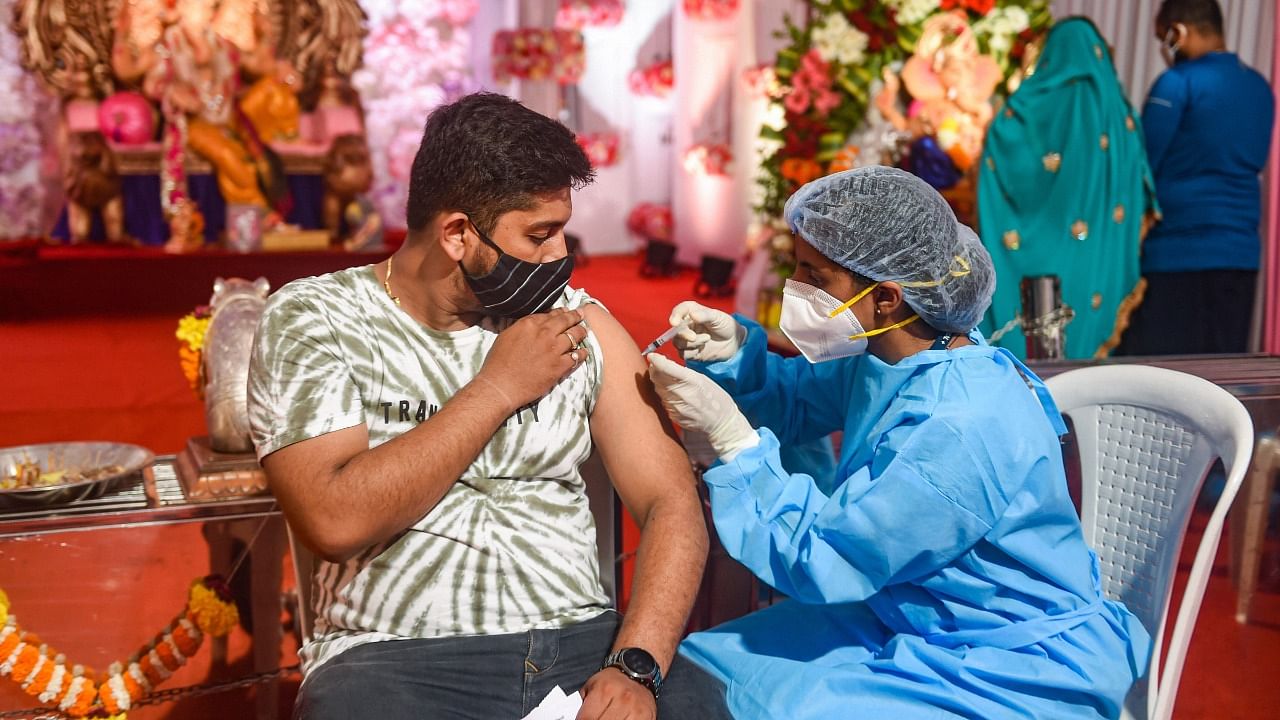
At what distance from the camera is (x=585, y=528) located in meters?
1.93

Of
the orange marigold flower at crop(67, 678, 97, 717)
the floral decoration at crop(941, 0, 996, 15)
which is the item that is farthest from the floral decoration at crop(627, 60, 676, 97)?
the orange marigold flower at crop(67, 678, 97, 717)

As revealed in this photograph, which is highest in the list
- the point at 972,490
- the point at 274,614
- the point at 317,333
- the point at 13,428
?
the point at 317,333

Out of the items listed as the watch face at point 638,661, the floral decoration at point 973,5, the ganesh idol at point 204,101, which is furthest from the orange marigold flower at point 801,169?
the ganesh idol at point 204,101

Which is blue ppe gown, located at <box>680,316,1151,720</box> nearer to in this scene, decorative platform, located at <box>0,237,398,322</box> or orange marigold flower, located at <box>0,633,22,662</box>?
orange marigold flower, located at <box>0,633,22,662</box>

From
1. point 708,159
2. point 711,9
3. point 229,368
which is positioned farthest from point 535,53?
point 229,368

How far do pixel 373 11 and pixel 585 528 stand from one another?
34.2 ft

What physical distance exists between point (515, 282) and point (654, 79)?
10574mm

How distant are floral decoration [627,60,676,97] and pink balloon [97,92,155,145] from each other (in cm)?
521

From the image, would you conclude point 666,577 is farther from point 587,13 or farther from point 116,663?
point 587,13

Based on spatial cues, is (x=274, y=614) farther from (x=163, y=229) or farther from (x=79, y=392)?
(x=163, y=229)

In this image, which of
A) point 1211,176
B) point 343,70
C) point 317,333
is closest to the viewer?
point 317,333

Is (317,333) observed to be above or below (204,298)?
above

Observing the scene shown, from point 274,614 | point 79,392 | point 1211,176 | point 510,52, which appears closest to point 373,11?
point 510,52

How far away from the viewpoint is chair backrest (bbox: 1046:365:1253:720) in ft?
6.07
